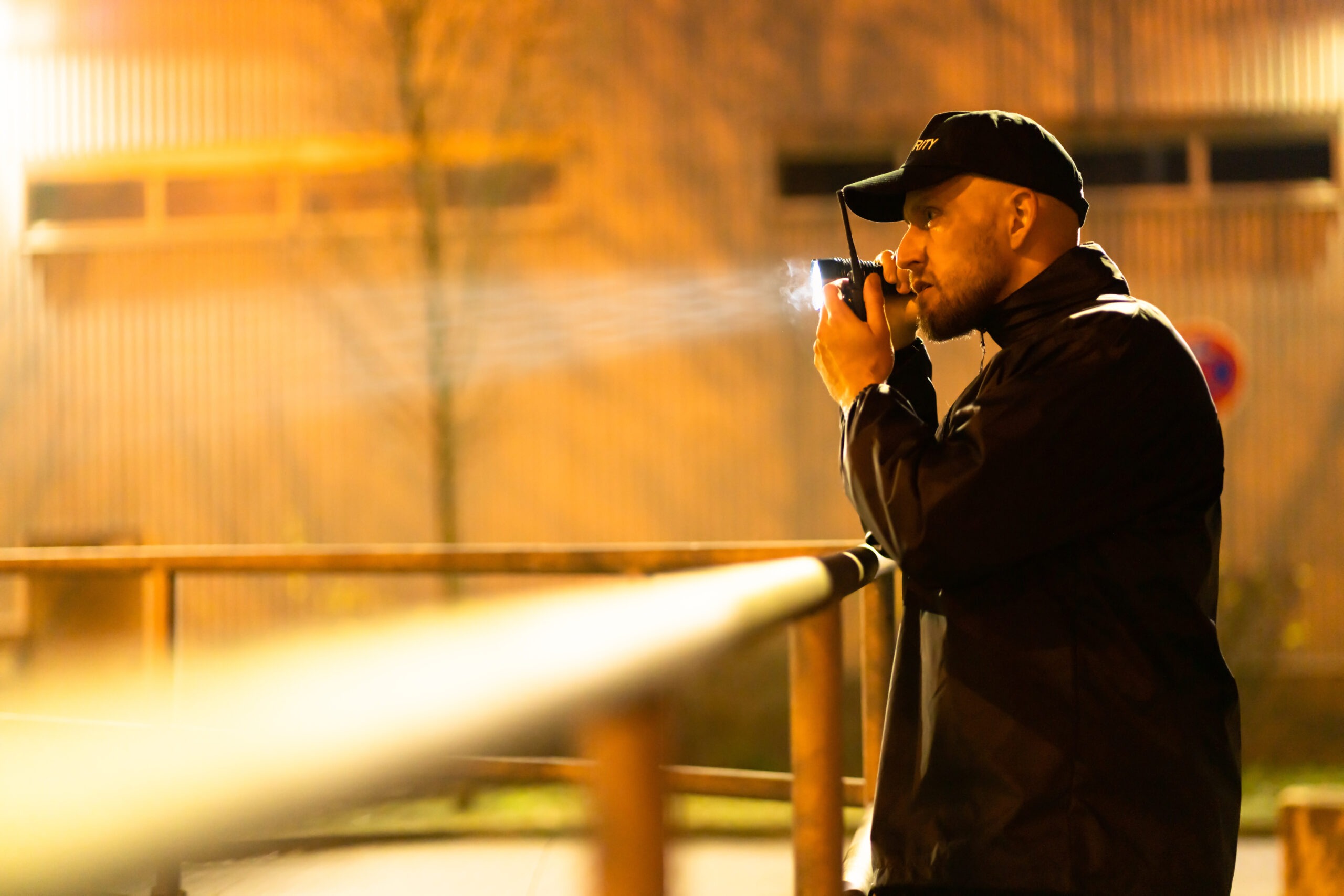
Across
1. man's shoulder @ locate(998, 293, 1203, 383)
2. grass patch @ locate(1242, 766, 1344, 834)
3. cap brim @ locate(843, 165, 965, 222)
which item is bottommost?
grass patch @ locate(1242, 766, 1344, 834)

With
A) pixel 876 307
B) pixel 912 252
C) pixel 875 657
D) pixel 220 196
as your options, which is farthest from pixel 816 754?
pixel 220 196

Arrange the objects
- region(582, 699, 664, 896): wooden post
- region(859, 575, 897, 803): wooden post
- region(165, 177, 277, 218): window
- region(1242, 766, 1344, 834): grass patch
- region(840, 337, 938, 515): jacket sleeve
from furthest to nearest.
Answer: region(165, 177, 277, 218): window → region(1242, 766, 1344, 834): grass patch → region(859, 575, 897, 803): wooden post → region(840, 337, 938, 515): jacket sleeve → region(582, 699, 664, 896): wooden post

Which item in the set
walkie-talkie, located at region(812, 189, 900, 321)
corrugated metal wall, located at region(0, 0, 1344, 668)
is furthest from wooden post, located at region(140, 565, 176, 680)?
corrugated metal wall, located at region(0, 0, 1344, 668)

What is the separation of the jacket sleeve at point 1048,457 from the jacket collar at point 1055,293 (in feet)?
0.36

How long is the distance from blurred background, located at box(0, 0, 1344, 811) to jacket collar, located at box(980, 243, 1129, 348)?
8.59 metres

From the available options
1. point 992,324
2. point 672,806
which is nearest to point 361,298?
point 992,324

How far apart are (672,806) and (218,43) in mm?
11258

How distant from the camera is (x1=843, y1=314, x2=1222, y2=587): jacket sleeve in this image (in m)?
1.60

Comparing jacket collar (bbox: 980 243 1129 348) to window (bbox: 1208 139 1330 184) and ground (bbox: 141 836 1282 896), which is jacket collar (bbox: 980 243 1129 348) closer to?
ground (bbox: 141 836 1282 896)

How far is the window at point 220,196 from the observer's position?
10898 mm

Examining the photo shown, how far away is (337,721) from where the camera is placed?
0.58 m

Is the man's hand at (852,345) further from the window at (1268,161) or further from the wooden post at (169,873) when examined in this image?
the window at (1268,161)

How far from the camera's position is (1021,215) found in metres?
1.89

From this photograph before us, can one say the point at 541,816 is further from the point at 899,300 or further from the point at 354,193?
the point at 354,193
